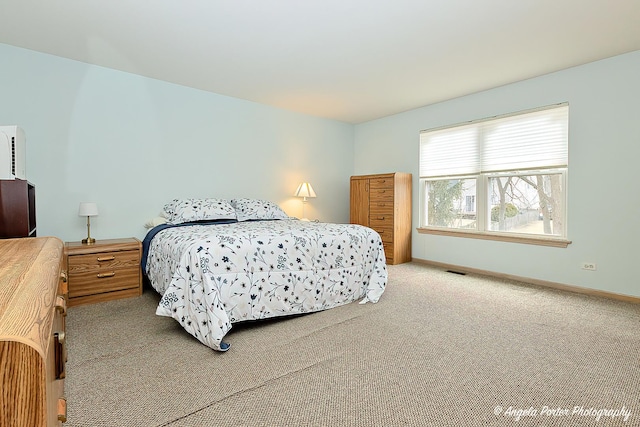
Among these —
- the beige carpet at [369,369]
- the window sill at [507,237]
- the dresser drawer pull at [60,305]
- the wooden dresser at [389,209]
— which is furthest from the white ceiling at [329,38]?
the beige carpet at [369,369]

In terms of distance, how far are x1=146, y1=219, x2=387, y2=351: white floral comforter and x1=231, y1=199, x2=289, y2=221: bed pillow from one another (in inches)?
38.7

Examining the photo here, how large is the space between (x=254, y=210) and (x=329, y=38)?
85.6 inches

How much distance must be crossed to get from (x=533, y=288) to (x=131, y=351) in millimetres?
3882

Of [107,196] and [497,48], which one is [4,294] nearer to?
[107,196]

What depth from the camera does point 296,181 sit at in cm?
525

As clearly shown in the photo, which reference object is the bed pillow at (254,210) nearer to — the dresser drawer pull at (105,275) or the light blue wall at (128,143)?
the light blue wall at (128,143)

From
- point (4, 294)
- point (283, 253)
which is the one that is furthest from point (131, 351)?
point (4, 294)

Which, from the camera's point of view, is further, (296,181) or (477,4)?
(296,181)

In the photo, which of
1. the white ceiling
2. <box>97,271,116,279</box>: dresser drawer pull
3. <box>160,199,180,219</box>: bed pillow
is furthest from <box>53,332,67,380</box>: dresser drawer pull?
<box>160,199,180,219</box>: bed pillow

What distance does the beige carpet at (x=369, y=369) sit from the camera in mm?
1530

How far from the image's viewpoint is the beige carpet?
153cm

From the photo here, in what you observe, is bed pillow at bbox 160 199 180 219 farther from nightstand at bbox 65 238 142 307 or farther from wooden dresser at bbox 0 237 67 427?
wooden dresser at bbox 0 237 67 427

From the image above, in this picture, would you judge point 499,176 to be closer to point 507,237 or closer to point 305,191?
point 507,237

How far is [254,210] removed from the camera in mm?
4188
